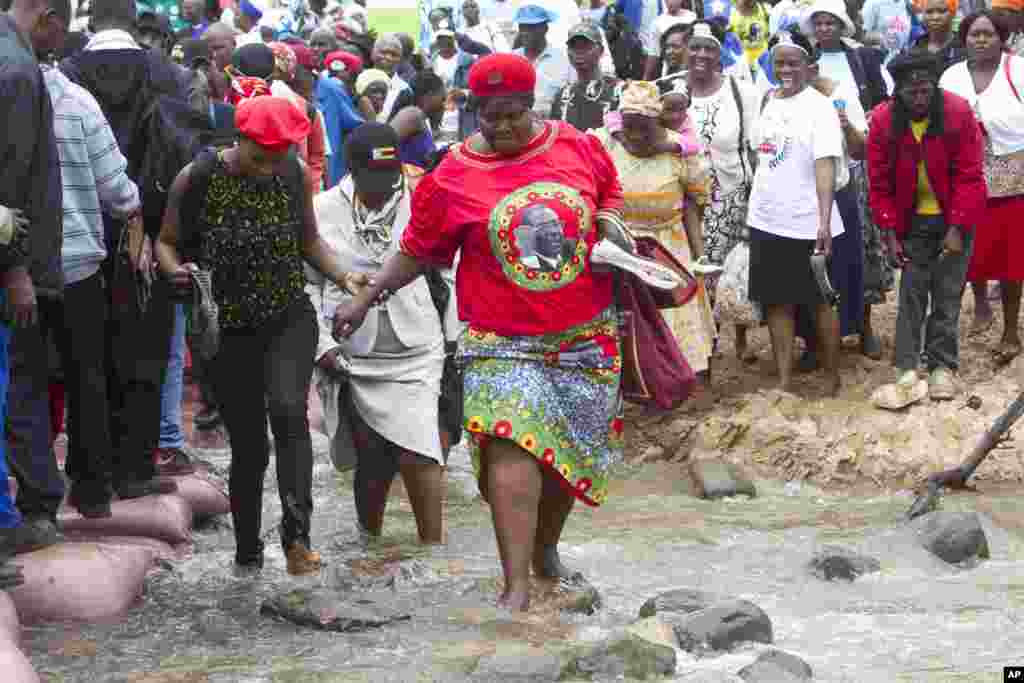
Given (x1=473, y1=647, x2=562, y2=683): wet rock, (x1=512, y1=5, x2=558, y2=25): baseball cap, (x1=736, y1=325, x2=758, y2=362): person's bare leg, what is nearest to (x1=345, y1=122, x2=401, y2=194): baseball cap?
(x1=473, y1=647, x2=562, y2=683): wet rock

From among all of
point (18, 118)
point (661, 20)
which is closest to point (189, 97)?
point (18, 118)

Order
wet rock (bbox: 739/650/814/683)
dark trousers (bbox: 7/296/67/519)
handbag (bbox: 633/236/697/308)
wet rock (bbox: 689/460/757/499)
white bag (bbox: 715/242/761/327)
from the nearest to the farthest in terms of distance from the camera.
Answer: wet rock (bbox: 739/650/814/683) < handbag (bbox: 633/236/697/308) < dark trousers (bbox: 7/296/67/519) < wet rock (bbox: 689/460/757/499) < white bag (bbox: 715/242/761/327)

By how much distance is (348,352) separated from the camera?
7.63 m

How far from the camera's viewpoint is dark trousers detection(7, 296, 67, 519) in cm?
657

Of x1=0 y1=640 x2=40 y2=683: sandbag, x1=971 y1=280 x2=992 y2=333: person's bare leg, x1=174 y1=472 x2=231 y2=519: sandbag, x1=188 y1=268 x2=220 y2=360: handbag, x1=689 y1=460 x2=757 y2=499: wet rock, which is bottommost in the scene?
x1=689 y1=460 x2=757 y2=499: wet rock

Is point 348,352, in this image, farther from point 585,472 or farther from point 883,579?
point 883,579

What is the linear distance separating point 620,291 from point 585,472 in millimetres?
639

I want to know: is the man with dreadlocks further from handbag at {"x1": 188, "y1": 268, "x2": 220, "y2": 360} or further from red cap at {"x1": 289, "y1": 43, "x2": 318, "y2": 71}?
red cap at {"x1": 289, "y1": 43, "x2": 318, "y2": 71}

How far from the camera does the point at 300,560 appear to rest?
703cm

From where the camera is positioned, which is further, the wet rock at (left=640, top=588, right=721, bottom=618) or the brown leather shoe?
the brown leather shoe

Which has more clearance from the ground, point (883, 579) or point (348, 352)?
point (348, 352)

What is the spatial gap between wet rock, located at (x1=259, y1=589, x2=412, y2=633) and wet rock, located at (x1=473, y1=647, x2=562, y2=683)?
714 mm

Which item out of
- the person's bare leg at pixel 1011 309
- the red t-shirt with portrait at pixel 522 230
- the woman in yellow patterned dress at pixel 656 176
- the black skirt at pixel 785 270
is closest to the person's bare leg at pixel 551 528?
the red t-shirt with portrait at pixel 522 230

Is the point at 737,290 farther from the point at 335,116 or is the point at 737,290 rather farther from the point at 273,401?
the point at 335,116
